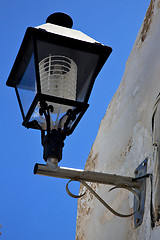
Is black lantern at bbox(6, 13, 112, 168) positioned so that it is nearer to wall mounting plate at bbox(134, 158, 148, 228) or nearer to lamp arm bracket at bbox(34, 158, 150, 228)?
lamp arm bracket at bbox(34, 158, 150, 228)

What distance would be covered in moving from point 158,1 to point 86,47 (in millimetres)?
695

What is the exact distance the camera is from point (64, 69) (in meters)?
1.68

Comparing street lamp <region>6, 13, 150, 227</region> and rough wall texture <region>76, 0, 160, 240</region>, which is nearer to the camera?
street lamp <region>6, 13, 150, 227</region>

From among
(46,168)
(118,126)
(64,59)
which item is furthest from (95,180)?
(118,126)

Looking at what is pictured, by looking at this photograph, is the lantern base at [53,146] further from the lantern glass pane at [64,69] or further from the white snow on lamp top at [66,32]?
the white snow on lamp top at [66,32]

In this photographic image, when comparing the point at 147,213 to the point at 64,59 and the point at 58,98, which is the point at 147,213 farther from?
the point at 64,59

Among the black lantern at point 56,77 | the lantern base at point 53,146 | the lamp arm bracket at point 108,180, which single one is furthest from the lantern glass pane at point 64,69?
the lamp arm bracket at point 108,180

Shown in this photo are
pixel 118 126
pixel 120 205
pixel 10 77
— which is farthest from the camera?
pixel 118 126

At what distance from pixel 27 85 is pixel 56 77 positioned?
13 centimetres

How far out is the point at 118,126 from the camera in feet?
7.61

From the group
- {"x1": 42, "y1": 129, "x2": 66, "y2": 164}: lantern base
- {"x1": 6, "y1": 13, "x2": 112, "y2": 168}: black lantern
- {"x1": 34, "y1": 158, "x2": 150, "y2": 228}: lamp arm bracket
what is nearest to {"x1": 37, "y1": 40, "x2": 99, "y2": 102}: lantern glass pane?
{"x1": 6, "y1": 13, "x2": 112, "y2": 168}: black lantern

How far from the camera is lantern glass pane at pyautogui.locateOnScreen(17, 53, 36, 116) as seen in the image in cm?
168

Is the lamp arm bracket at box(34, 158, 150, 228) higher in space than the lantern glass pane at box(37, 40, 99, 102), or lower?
lower

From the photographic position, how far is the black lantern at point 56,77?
1623 millimetres
